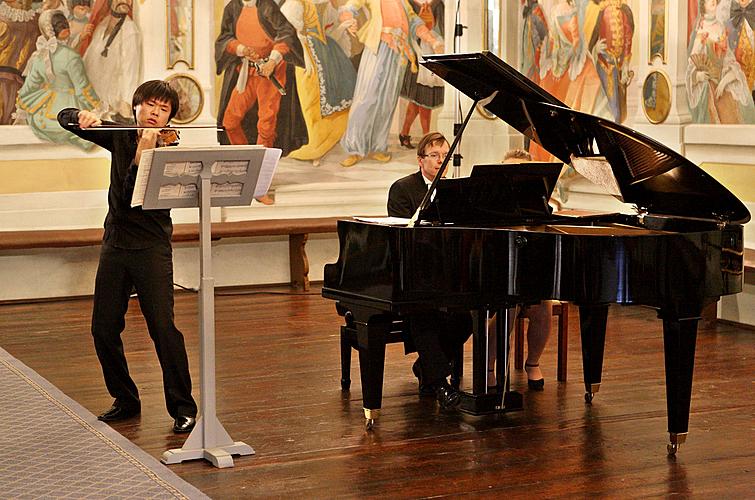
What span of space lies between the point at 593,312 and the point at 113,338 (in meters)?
2.15

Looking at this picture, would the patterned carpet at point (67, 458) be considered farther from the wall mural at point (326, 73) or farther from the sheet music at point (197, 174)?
the wall mural at point (326, 73)

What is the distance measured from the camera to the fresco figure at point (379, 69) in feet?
31.6

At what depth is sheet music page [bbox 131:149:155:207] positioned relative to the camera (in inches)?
165

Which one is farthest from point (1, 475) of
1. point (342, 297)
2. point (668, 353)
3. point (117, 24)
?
point (117, 24)

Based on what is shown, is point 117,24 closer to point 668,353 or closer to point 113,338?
point 113,338

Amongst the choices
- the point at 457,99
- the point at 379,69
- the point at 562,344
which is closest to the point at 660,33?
the point at 457,99

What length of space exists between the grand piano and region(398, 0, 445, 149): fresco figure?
15.3 feet

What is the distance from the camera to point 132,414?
16.9ft

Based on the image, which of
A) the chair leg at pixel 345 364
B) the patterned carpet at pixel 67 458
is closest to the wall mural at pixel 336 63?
the chair leg at pixel 345 364

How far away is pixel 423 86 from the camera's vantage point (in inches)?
389

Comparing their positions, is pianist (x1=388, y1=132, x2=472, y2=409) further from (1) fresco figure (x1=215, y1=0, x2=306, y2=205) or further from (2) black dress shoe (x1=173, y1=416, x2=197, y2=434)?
(1) fresco figure (x1=215, y1=0, x2=306, y2=205)

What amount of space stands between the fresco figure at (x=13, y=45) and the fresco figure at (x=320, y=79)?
195 centimetres

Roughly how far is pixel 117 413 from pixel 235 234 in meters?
3.79

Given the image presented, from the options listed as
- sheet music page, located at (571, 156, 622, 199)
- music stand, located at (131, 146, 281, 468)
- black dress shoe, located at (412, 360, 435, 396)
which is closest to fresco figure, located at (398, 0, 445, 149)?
black dress shoe, located at (412, 360, 435, 396)
